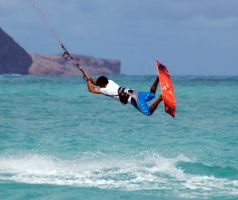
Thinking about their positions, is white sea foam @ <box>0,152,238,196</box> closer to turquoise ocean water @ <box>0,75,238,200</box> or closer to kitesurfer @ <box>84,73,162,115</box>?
turquoise ocean water @ <box>0,75,238,200</box>

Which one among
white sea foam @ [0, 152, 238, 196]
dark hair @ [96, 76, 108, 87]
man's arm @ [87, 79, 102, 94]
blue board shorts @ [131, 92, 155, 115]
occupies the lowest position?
white sea foam @ [0, 152, 238, 196]

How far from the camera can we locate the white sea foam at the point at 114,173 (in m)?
13.2

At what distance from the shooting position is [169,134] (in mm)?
23266

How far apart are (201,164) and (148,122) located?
36.2ft

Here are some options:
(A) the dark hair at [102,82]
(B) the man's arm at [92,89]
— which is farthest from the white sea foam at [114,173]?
(A) the dark hair at [102,82]

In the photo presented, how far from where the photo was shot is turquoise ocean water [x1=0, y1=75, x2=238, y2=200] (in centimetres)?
1275

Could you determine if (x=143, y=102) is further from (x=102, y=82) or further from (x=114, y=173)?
(x=114, y=173)

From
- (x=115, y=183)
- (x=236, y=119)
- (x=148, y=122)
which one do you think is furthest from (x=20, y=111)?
(x=115, y=183)

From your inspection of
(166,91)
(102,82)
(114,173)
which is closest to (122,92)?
(102,82)

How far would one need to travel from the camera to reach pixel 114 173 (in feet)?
48.5

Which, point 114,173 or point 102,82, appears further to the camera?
point 114,173

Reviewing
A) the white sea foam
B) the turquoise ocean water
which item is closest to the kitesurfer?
the turquoise ocean water

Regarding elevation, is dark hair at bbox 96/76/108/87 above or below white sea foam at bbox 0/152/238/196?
above

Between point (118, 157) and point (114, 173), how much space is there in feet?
9.40
